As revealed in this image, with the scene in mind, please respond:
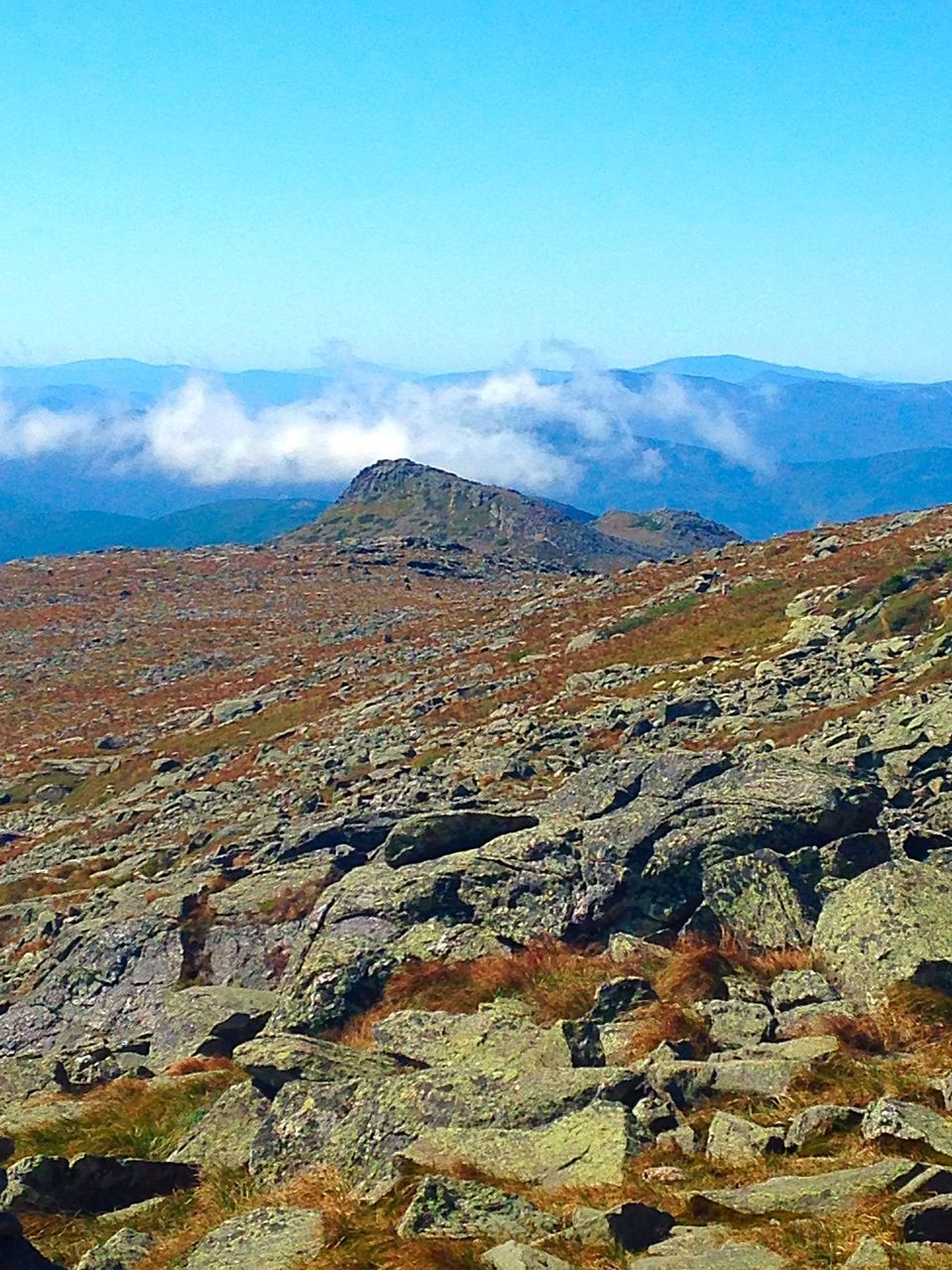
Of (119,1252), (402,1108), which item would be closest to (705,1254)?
(402,1108)

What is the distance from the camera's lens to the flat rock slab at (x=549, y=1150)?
10836 millimetres

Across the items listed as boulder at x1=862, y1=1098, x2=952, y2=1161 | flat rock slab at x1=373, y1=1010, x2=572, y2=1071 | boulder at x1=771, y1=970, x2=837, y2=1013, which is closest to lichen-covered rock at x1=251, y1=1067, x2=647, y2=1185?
flat rock slab at x1=373, y1=1010, x2=572, y2=1071

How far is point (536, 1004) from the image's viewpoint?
15273mm

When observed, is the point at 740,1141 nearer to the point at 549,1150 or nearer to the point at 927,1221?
the point at 549,1150

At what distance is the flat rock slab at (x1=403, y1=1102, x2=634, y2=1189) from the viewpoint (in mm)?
10836

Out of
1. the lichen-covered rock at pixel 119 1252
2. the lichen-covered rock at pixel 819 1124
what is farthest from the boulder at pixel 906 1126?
the lichen-covered rock at pixel 119 1252

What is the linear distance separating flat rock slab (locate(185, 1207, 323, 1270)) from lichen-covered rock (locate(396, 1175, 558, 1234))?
966 mm

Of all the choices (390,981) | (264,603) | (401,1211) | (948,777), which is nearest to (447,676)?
(948,777)

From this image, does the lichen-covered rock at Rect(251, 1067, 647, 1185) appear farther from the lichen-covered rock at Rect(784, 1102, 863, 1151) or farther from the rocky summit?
the lichen-covered rock at Rect(784, 1102, 863, 1151)

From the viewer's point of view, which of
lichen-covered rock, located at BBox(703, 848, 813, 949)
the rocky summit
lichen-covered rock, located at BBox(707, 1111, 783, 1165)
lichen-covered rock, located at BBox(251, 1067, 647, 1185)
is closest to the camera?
the rocky summit

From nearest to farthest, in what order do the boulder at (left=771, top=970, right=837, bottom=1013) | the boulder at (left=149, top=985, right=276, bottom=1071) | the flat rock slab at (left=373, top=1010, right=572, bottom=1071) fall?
the flat rock slab at (left=373, top=1010, right=572, bottom=1071)
the boulder at (left=771, top=970, right=837, bottom=1013)
the boulder at (left=149, top=985, right=276, bottom=1071)

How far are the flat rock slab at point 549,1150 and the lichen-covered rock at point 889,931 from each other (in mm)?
4515

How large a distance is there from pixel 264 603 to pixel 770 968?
10463cm

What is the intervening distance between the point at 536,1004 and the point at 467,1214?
216 inches
